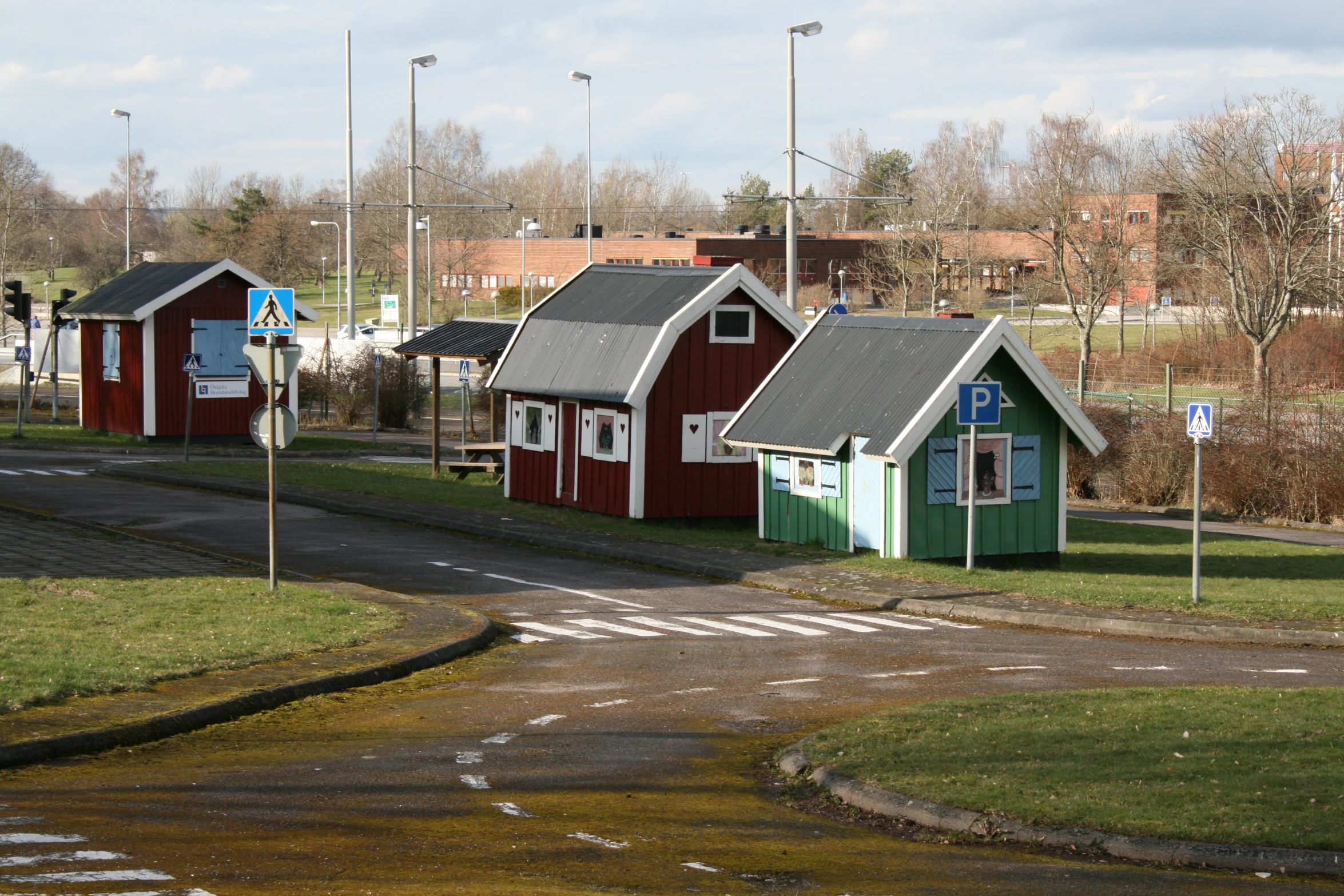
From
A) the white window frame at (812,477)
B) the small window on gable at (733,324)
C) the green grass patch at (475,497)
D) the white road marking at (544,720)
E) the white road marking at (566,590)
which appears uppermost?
the small window on gable at (733,324)

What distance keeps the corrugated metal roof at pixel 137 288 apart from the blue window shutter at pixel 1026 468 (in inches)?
962

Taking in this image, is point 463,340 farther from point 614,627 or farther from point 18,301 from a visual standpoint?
point 614,627

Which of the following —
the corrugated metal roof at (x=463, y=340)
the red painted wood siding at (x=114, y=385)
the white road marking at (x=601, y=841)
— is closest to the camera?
the white road marking at (x=601, y=841)

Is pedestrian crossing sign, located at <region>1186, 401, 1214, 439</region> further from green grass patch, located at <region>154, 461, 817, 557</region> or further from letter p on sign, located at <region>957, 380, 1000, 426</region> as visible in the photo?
green grass patch, located at <region>154, 461, 817, 557</region>

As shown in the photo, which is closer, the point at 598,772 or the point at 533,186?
the point at 598,772

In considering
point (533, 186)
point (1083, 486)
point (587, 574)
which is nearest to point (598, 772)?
point (587, 574)

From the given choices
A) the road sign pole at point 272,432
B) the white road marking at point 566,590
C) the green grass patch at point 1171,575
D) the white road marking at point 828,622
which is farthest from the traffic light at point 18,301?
the white road marking at point 828,622

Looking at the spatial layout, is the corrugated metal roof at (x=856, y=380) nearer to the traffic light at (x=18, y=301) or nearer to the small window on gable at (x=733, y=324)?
the small window on gable at (x=733, y=324)

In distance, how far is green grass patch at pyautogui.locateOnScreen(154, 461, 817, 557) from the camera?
2342cm

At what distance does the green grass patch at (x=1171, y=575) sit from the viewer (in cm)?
1762

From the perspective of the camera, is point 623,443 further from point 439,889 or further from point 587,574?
point 439,889

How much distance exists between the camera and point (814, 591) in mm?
19031

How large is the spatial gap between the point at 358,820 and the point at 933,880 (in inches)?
126

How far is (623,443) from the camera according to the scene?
25.4m
